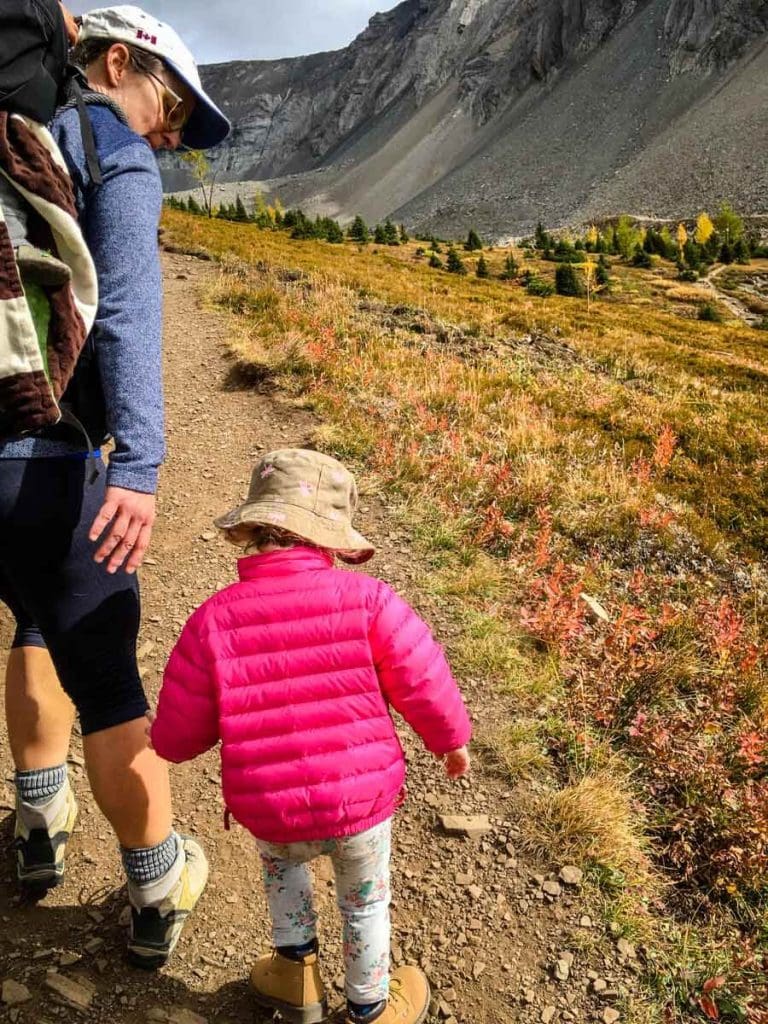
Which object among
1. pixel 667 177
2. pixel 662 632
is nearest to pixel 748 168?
pixel 667 177

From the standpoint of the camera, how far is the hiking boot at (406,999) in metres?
2.36

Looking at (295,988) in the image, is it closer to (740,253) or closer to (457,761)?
(457,761)

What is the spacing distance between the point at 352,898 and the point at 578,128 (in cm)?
11376

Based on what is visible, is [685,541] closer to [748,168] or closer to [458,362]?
[458,362]

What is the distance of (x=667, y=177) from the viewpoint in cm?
8075

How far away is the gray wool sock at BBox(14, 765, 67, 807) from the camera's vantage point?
2.68 meters

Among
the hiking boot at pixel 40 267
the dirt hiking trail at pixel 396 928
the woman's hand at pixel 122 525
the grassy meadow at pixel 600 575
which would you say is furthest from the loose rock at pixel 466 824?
the hiking boot at pixel 40 267

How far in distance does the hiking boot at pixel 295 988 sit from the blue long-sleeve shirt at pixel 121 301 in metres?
1.69

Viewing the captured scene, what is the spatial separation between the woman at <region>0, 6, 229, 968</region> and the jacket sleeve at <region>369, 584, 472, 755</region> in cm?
77

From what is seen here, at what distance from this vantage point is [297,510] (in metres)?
2.11

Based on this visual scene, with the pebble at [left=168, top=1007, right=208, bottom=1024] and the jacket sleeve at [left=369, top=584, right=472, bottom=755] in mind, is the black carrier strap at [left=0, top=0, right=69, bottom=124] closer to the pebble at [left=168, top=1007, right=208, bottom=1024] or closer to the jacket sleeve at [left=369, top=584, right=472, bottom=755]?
the jacket sleeve at [left=369, top=584, right=472, bottom=755]

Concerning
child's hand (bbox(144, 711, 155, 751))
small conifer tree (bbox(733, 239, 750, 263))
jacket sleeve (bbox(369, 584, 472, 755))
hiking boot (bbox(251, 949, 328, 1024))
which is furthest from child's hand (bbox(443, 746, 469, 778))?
small conifer tree (bbox(733, 239, 750, 263))

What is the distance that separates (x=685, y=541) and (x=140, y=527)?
5559 mm

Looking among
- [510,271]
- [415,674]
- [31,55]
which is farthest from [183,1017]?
[510,271]
